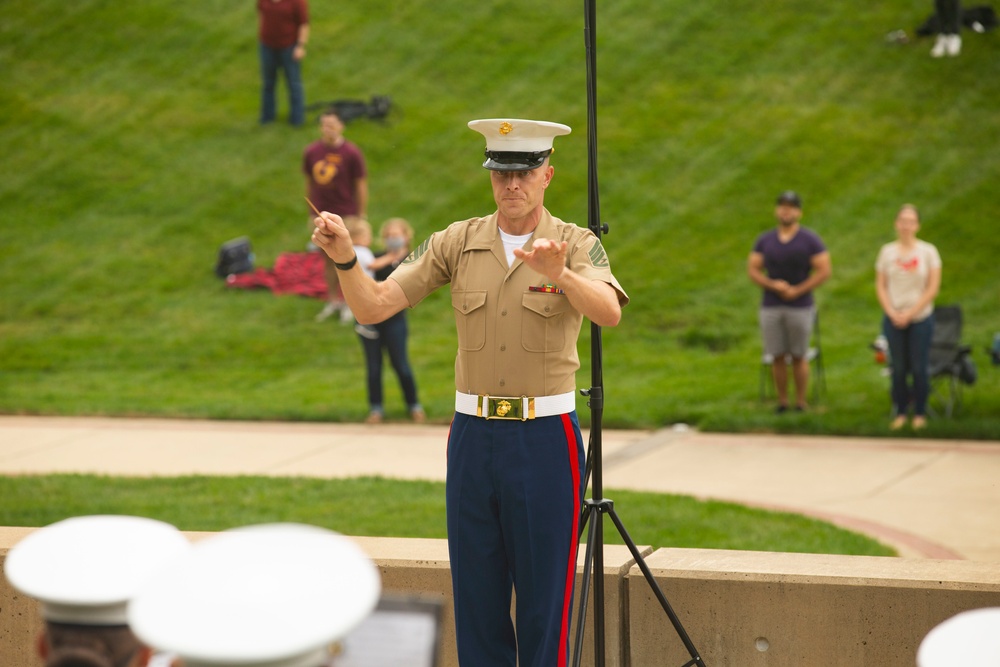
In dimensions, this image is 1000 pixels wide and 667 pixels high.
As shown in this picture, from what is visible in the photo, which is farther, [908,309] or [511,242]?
[908,309]

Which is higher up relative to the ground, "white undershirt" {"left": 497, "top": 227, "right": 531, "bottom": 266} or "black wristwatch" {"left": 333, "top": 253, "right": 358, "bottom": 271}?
"white undershirt" {"left": 497, "top": 227, "right": 531, "bottom": 266}

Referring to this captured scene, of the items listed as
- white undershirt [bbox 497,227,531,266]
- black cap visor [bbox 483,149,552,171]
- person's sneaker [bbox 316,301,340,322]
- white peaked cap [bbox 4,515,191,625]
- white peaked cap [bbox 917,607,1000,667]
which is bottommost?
person's sneaker [bbox 316,301,340,322]

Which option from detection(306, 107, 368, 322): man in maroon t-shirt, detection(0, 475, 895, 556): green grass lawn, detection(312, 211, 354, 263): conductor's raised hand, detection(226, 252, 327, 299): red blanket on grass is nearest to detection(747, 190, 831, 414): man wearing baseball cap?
detection(0, 475, 895, 556): green grass lawn

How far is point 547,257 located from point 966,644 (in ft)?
6.24

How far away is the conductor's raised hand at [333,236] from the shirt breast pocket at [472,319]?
39cm

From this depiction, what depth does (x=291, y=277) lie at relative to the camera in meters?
16.7

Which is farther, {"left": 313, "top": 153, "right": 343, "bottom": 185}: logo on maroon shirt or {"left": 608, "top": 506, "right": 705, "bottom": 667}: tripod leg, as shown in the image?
{"left": 313, "top": 153, "right": 343, "bottom": 185}: logo on maroon shirt

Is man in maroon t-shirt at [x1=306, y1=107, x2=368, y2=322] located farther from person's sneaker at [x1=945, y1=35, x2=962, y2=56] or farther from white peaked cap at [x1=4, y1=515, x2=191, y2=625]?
white peaked cap at [x1=4, y1=515, x2=191, y2=625]

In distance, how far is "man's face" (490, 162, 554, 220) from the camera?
396 cm

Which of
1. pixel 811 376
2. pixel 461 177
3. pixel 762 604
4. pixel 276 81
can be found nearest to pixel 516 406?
pixel 762 604

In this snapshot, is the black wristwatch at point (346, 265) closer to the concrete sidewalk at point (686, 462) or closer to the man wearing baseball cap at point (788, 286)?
the concrete sidewalk at point (686, 462)

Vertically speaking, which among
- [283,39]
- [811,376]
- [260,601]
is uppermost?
[283,39]

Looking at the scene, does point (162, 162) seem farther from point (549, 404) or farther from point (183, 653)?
point (183, 653)

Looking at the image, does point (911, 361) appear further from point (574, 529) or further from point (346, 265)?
point (346, 265)
